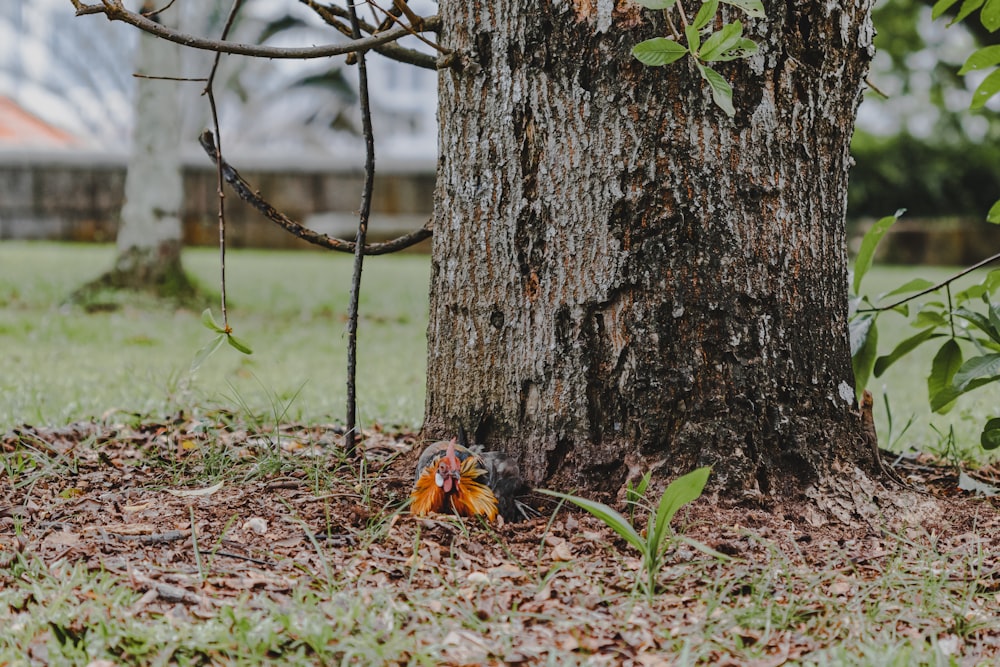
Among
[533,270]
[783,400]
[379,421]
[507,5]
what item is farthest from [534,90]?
[379,421]

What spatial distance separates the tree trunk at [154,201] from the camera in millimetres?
7906

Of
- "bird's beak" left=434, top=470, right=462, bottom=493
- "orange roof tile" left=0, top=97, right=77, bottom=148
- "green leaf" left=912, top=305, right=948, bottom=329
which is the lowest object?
"bird's beak" left=434, top=470, right=462, bottom=493

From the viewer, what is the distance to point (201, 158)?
14.3 m

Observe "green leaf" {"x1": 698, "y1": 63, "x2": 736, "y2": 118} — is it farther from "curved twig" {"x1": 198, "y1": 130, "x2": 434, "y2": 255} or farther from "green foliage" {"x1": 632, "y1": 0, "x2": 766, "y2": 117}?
"curved twig" {"x1": 198, "y1": 130, "x2": 434, "y2": 255}

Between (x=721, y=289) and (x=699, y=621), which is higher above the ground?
(x=721, y=289)

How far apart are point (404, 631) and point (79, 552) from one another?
0.77 meters

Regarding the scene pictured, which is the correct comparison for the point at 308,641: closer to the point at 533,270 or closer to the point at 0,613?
the point at 0,613

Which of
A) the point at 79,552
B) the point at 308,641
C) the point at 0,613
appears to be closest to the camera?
the point at 308,641

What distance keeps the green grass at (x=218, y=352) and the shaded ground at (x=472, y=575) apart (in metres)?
0.58

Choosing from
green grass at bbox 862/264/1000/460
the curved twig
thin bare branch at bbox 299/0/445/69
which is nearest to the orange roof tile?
green grass at bbox 862/264/1000/460

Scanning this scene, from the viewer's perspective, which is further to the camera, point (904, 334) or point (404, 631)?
point (904, 334)

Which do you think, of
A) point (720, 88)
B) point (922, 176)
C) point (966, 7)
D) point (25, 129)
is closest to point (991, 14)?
point (966, 7)

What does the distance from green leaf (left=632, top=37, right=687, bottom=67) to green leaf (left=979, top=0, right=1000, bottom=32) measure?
1032mm

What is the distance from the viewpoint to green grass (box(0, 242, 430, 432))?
3.93m
